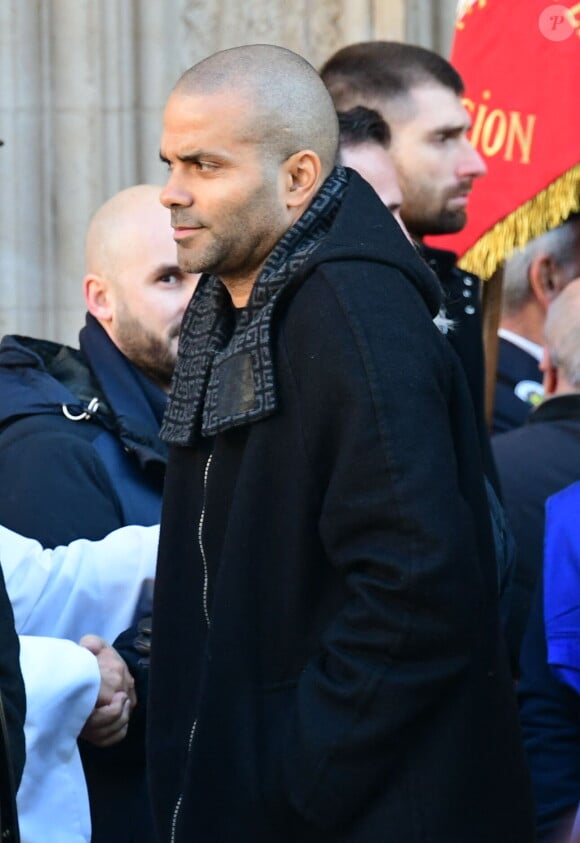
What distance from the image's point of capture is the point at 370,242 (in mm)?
2285

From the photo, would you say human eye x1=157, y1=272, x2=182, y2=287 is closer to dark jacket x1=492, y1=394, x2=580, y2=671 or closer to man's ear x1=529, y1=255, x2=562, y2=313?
dark jacket x1=492, y1=394, x2=580, y2=671

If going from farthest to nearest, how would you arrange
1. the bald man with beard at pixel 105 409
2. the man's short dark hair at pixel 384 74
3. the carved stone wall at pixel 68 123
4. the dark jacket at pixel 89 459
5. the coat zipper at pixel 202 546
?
the carved stone wall at pixel 68 123, the man's short dark hair at pixel 384 74, the bald man with beard at pixel 105 409, the dark jacket at pixel 89 459, the coat zipper at pixel 202 546

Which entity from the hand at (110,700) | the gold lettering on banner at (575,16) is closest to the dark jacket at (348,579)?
the hand at (110,700)

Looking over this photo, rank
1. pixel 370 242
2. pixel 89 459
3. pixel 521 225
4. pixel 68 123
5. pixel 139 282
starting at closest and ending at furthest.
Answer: pixel 370 242 → pixel 89 459 → pixel 139 282 → pixel 521 225 → pixel 68 123

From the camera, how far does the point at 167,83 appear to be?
534 cm

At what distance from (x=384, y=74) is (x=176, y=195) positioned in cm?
200

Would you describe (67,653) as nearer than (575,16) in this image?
Yes

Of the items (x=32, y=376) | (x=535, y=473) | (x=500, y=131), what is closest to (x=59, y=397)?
(x=32, y=376)

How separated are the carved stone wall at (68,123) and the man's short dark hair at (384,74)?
114 cm

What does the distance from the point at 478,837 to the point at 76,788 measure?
89cm

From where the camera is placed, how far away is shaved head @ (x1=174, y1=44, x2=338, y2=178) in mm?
2350

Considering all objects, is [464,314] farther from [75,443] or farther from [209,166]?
[209,166]

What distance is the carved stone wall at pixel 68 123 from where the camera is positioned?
5.23 metres

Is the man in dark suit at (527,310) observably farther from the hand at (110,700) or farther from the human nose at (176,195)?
the human nose at (176,195)
